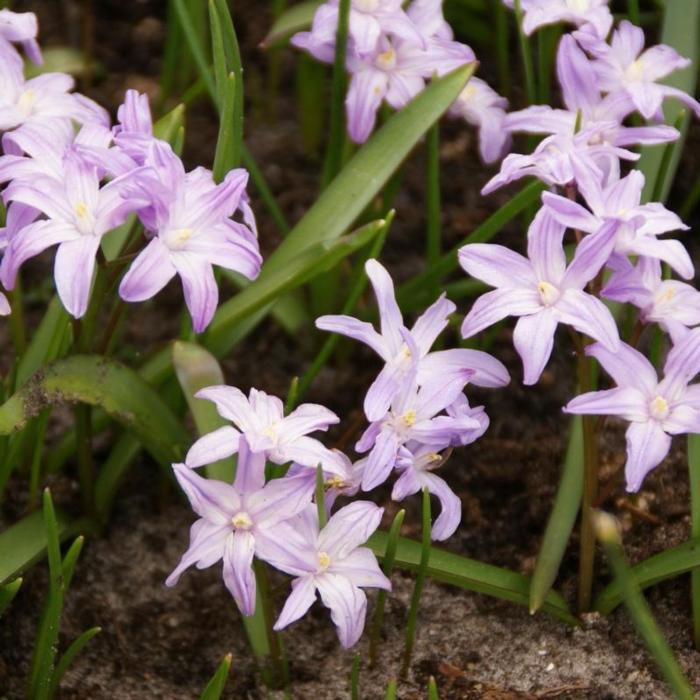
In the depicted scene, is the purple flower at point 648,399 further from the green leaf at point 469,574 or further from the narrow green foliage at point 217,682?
the narrow green foliage at point 217,682

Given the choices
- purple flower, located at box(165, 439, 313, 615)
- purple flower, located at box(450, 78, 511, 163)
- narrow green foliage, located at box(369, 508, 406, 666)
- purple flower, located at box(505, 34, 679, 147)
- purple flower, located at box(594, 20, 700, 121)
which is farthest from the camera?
purple flower, located at box(450, 78, 511, 163)

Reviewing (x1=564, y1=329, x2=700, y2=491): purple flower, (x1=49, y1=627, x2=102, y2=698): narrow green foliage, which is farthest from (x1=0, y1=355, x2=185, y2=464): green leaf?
(x1=564, y1=329, x2=700, y2=491): purple flower

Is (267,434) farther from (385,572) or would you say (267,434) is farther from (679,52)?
(679,52)

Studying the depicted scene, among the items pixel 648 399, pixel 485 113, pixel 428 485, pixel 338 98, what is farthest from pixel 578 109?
pixel 428 485

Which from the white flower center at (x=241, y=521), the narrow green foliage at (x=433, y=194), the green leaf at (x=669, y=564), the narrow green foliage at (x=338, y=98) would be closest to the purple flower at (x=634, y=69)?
the narrow green foliage at (x=433, y=194)

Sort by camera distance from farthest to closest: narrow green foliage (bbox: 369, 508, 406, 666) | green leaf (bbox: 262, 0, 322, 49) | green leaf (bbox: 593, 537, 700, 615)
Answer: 1. green leaf (bbox: 262, 0, 322, 49)
2. green leaf (bbox: 593, 537, 700, 615)
3. narrow green foliage (bbox: 369, 508, 406, 666)

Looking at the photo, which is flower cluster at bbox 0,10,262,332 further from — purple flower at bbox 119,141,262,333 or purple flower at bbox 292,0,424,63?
purple flower at bbox 292,0,424,63

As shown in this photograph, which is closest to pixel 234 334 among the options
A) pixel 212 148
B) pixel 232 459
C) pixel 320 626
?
pixel 232 459

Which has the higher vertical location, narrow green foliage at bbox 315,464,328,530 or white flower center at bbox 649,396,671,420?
white flower center at bbox 649,396,671,420
